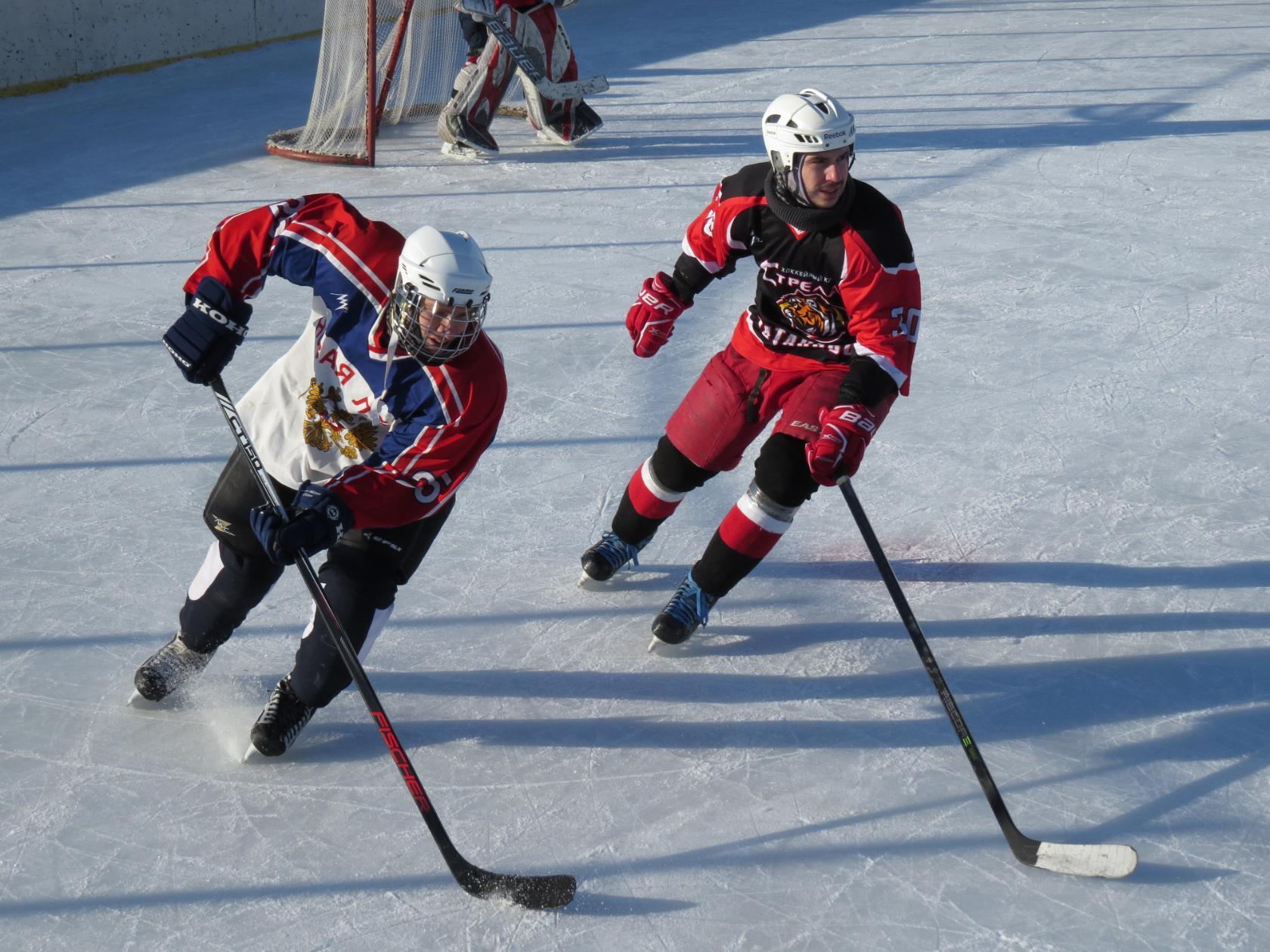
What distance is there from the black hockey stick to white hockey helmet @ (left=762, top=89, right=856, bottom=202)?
121 centimetres

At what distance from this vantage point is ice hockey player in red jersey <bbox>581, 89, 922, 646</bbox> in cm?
268

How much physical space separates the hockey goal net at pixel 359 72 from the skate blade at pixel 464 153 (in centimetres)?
37

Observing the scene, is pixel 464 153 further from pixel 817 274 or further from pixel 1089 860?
pixel 1089 860

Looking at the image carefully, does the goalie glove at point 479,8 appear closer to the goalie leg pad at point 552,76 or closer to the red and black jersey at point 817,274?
the goalie leg pad at point 552,76

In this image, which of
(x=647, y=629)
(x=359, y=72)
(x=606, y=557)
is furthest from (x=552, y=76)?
(x=647, y=629)

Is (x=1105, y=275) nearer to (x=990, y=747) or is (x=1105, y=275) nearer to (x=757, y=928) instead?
(x=990, y=747)

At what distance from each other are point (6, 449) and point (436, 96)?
13.6 feet

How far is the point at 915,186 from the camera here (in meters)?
6.23

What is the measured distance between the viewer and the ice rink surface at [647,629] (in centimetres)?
220

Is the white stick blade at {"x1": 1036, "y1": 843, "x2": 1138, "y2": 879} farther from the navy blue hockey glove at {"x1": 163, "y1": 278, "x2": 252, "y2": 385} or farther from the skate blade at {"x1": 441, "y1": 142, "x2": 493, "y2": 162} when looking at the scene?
the skate blade at {"x1": 441, "y1": 142, "x2": 493, "y2": 162}

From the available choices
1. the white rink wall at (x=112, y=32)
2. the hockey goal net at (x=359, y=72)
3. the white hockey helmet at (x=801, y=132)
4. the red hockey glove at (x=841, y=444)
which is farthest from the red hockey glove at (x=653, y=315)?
the white rink wall at (x=112, y=32)

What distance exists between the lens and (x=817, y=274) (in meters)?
2.77

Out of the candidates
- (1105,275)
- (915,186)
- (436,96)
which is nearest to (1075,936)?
(1105,275)

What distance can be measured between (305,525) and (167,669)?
601mm
